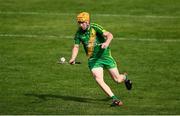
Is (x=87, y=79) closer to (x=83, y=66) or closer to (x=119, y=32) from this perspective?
(x=83, y=66)

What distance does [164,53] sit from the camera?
26438 mm

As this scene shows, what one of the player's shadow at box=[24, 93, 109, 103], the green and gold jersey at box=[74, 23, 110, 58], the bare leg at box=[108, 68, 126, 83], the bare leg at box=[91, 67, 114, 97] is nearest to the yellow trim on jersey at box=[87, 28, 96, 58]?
the green and gold jersey at box=[74, 23, 110, 58]

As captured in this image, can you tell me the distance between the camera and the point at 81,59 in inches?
1013

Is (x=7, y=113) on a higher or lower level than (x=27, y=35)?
lower

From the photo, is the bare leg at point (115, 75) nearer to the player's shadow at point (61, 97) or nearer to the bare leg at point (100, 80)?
the bare leg at point (100, 80)

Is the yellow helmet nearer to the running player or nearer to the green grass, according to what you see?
the running player

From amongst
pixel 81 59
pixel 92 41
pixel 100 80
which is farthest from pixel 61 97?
pixel 81 59

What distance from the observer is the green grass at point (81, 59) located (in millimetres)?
19547

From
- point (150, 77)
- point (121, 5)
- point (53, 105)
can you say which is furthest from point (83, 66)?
point (121, 5)

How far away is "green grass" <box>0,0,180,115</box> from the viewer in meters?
19.5

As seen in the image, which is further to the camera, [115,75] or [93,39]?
[115,75]

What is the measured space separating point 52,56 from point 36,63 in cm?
133

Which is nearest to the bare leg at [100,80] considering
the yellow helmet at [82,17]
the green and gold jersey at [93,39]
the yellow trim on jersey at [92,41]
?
the green and gold jersey at [93,39]

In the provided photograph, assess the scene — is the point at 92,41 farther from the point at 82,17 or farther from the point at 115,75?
the point at 115,75
